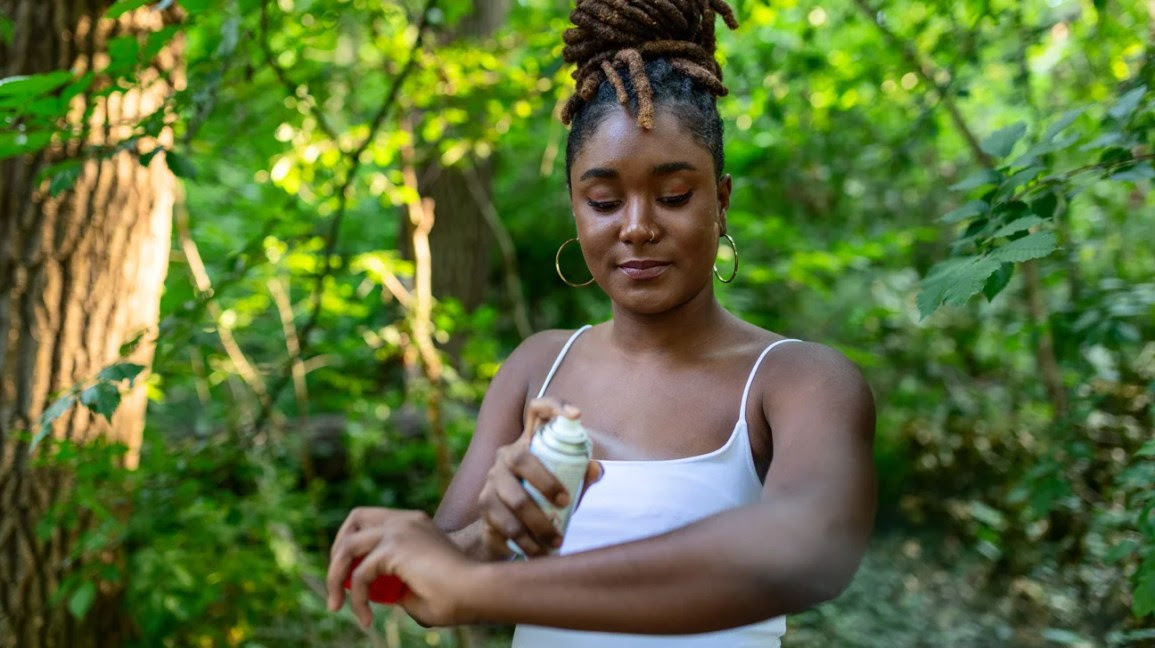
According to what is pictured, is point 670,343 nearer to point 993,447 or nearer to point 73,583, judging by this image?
point 73,583

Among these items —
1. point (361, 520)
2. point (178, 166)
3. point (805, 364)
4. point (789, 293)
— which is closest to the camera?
point (361, 520)

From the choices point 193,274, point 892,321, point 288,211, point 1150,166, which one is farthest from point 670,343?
point 892,321

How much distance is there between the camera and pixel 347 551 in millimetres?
1342

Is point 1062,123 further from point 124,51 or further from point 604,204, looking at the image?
point 124,51

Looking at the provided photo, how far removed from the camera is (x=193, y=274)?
4.18m

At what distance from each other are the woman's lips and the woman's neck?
12cm

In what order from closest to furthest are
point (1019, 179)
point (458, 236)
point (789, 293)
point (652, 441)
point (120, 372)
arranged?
point (652, 441)
point (1019, 179)
point (120, 372)
point (458, 236)
point (789, 293)

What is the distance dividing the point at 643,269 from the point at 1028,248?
0.74 m

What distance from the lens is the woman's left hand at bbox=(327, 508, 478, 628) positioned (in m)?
1.22

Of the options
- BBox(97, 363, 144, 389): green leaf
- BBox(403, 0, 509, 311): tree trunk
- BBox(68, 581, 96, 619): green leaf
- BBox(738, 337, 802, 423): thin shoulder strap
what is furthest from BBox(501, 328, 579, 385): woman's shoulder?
BBox(403, 0, 509, 311): tree trunk

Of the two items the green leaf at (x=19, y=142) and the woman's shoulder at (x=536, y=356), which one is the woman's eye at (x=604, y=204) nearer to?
the woman's shoulder at (x=536, y=356)

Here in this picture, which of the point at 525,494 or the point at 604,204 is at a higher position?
the point at 604,204

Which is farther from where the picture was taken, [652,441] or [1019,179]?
[1019,179]

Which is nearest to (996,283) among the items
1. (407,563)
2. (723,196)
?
(723,196)
